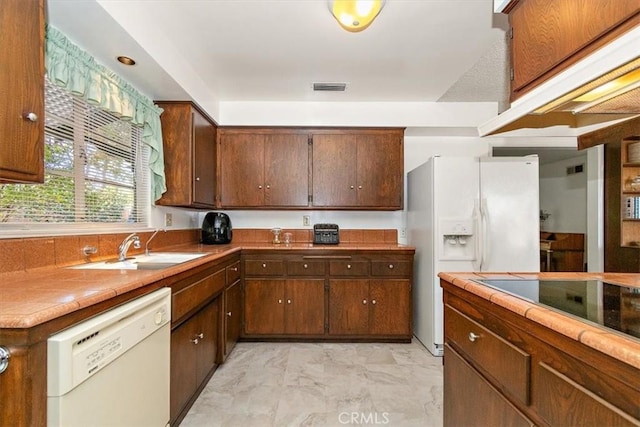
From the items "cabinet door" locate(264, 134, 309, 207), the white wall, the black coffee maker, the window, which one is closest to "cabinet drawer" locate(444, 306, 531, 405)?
the window

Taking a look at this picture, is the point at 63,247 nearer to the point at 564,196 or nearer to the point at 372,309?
the point at 372,309

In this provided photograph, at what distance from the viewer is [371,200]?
3.31 meters

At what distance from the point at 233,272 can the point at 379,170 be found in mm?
1778

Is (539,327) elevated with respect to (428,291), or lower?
elevated

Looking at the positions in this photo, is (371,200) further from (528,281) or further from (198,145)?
(528,281)

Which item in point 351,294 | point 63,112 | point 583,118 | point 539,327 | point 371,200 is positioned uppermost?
point 63,112

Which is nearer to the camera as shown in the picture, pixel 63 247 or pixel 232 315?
pixel 63 247

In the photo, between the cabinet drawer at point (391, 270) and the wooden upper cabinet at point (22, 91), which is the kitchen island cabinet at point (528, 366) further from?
the wooden upper cabinet at point (22, 91)

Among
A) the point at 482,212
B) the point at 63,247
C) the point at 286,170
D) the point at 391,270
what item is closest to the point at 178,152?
the point at 286,170

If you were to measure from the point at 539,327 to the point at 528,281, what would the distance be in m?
0.56

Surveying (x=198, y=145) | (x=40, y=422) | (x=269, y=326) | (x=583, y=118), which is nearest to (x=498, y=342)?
(x=583, y=118)

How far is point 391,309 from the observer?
9.78ft

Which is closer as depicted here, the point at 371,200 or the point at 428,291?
the point at 428,291

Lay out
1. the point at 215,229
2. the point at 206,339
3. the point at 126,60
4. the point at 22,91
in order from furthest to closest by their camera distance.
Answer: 1. the point at 215,229
2. the point at 206,339
3. the point at 126,60
4. the point at 22,91
